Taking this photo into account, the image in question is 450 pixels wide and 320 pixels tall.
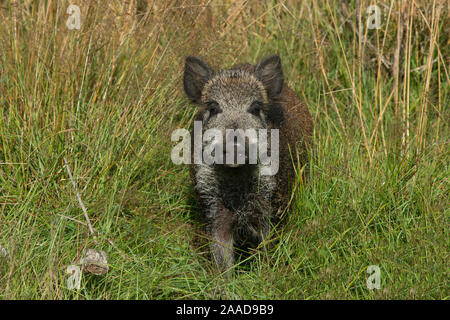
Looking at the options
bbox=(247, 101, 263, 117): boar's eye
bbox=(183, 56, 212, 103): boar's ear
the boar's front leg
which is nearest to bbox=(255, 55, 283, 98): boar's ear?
bbox=(247, 101, 263, 117): boar's eye

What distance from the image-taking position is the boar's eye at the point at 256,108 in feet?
13.8

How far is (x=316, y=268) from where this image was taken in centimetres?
380

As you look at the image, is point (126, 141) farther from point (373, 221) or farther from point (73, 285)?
point (373, 221)

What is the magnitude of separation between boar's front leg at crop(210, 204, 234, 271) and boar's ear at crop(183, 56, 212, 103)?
89 cm

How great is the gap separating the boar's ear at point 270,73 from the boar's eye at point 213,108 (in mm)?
475

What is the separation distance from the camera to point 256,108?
167 inches

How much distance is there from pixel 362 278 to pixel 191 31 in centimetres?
263

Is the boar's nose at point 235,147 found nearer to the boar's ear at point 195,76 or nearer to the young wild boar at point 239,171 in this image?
the young wild boar at point 239,171

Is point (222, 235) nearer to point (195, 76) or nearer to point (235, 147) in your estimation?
point (235, 147)

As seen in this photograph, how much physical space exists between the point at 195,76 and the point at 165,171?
0.80 meters

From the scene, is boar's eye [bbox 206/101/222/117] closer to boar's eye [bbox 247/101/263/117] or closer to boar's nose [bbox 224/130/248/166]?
boar's eye [bbox 247/101/263/117]

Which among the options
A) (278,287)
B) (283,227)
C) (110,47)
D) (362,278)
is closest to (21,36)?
(110,47)

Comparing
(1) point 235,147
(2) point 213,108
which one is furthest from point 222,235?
(2) point 213,108
